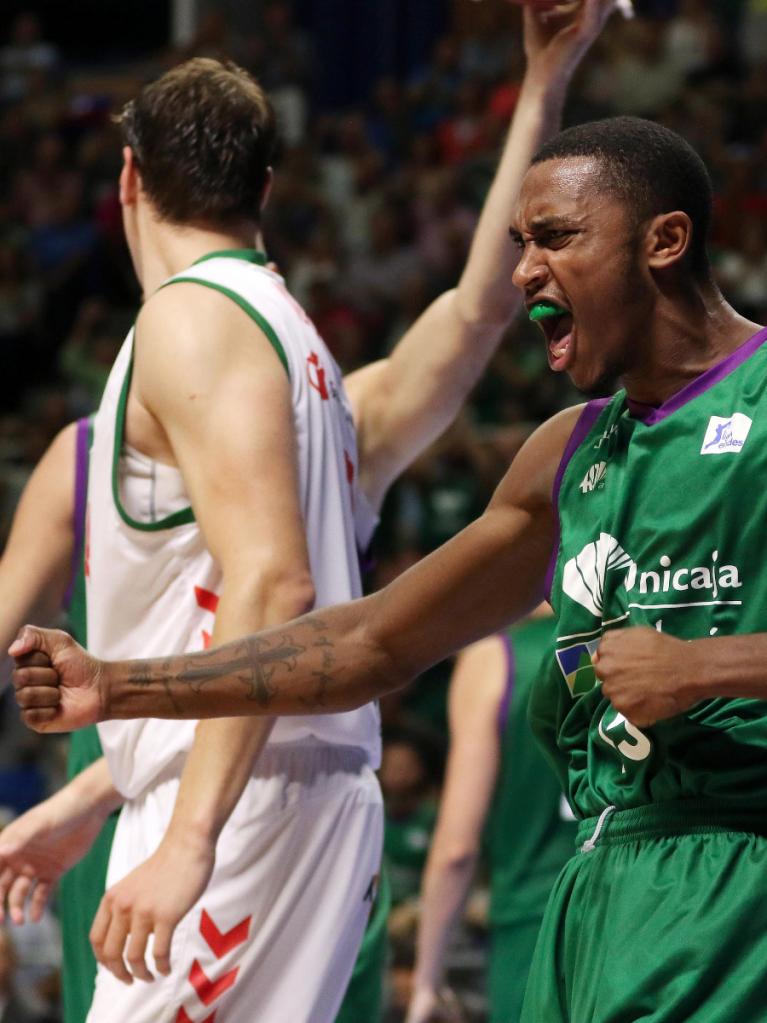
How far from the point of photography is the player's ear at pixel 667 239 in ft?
8.14

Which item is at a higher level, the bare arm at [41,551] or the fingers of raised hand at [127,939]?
the bare arm at [41,551]

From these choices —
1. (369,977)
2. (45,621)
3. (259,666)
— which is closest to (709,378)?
(259,666)

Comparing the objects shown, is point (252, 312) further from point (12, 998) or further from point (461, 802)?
point (12, 998)

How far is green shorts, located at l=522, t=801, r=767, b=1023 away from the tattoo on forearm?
1.72 ft

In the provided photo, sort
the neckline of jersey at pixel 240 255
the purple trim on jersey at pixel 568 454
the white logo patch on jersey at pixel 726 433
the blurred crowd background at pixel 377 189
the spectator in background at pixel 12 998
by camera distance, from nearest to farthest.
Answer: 1. the white logo patch on jersey at pixel 726 433
2. the purple trim on jersey at pixel 568 454
3. the neckline of jersey at pixel 240 255
4. the spectator in background at pixel 12 998
5. the blurred crowd background at pixel 377 189

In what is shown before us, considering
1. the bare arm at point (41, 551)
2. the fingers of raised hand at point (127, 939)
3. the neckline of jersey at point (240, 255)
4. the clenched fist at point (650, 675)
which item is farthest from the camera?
the bare arm at point (41, 551)

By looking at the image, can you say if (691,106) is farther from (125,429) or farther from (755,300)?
(125,429)

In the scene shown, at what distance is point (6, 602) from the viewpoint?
3.82 m

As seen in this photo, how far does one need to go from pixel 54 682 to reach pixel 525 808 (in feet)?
9.50

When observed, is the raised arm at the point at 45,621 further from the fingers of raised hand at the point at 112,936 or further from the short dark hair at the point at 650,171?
the short dark hair at the point at 650,171

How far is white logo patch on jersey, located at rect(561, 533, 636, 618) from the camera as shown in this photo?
246cm

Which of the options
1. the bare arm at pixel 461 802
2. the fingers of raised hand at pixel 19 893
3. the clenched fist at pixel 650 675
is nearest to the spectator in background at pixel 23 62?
the bare arm at pixel 461 802

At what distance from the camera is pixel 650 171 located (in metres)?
2.50

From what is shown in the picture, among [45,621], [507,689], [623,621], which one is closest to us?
[623,621]
